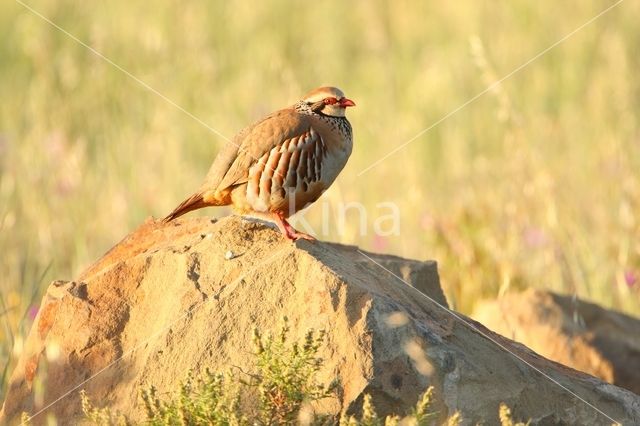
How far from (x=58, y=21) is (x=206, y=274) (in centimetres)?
1003

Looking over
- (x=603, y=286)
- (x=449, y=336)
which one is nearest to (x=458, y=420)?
(x=449, y=336)

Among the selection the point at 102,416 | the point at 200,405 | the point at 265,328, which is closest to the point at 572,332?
the point at 265,328

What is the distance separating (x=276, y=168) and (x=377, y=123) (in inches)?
264

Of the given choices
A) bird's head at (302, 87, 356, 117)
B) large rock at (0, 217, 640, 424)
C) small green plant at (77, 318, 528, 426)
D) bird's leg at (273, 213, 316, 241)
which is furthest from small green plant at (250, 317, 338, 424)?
bird's head at (302, 87, 356, 117)

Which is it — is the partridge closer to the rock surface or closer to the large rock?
the large rock

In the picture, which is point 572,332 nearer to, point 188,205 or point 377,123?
point 188,205

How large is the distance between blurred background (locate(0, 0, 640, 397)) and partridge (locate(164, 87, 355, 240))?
1.25 metres

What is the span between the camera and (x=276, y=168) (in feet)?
18.2

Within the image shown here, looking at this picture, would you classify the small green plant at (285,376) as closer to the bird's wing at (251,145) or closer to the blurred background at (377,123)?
the bird's wing at (251,145)

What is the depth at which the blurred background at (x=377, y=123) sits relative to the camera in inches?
352

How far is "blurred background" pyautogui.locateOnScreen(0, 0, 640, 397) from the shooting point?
895 centimetres

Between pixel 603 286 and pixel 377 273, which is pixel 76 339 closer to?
pixel 377 273

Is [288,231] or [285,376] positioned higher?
[288,231]

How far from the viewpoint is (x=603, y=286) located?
8.73 metres
